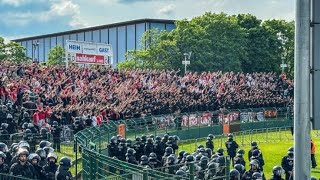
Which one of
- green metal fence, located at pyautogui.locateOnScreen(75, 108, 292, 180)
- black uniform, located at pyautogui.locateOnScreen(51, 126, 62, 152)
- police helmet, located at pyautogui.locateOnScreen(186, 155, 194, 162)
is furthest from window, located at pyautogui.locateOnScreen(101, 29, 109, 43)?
police helmet, located at pyautogui.locateOnScreen(186, 155, 194, 162)

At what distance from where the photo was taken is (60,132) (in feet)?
74.3

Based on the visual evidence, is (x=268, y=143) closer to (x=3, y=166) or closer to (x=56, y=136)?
(x=56, y=136)

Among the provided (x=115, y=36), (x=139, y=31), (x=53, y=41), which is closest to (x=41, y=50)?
(x=53, y=41)

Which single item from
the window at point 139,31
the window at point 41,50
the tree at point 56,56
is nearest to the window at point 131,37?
the window at point 139,31

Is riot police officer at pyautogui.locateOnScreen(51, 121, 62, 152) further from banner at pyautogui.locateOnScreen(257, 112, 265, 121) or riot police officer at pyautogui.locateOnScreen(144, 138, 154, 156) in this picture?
banner at pyautogui.locateOnScreen(257, 112, 265, 121)

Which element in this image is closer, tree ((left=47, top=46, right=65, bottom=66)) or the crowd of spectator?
the crowd of spectator

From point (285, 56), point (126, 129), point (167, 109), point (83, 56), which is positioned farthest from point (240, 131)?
point (285, 56)

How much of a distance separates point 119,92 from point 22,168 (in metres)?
20.2

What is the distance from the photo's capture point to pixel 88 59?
4969 cm

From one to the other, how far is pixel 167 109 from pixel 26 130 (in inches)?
668

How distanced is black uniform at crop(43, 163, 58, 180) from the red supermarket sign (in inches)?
1362

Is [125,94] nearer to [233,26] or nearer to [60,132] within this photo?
[60,132]

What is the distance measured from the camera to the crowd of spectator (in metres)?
26.6

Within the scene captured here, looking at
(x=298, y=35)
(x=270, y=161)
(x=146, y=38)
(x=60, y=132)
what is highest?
(x=146, y=38)
